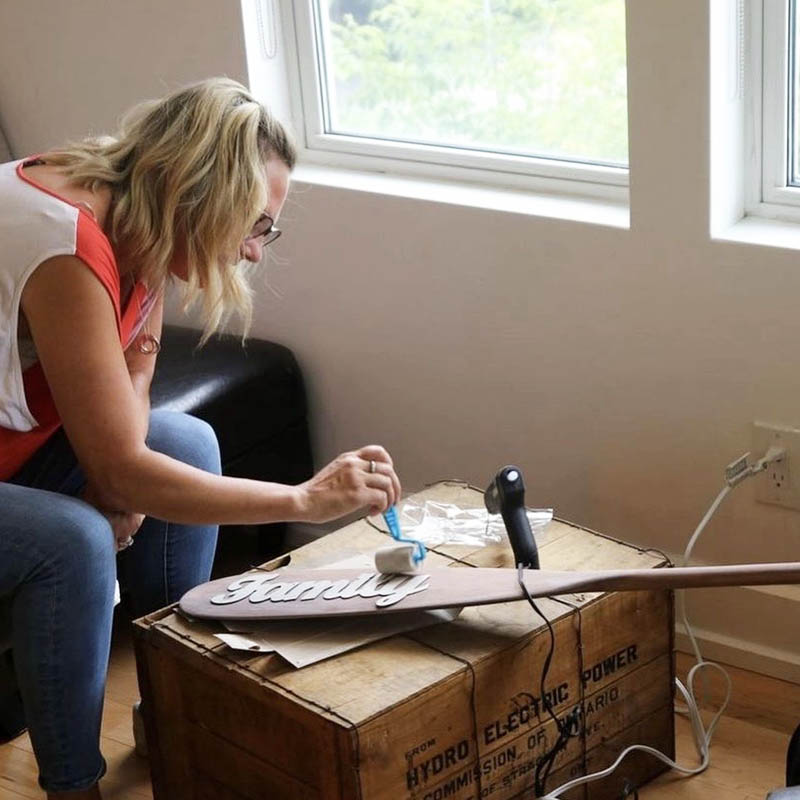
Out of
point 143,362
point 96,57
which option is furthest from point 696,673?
point 96,57

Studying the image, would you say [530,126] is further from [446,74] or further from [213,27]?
[213,27]

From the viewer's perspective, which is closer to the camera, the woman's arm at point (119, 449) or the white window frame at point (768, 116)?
the woman's arm at point (119, 449)

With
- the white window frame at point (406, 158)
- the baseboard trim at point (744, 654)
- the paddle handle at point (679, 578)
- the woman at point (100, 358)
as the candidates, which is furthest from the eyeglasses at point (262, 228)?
the baseboard trim at point (744, 654)

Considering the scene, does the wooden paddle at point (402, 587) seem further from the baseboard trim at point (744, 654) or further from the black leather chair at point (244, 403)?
the black leather chair at point (244, 403)

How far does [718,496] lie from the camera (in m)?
2.13

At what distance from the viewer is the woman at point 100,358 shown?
165 centimetres

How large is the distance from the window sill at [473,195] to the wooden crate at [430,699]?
508 millimetres

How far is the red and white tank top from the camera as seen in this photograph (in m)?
1.64

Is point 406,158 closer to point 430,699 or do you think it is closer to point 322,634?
point 322,634

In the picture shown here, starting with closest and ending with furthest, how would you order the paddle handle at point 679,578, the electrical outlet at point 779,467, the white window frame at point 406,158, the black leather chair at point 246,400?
1. the paddle handle at point 679,578
2. the electrical outlet at point 779,467
3. the white window frame at point 406,158
4. the black leather chair at point 246,400

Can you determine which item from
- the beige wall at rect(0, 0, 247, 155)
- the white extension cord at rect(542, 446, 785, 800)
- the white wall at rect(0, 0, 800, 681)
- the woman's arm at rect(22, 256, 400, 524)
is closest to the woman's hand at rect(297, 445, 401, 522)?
the woman's arm at rect(22, 256, 400, 524)

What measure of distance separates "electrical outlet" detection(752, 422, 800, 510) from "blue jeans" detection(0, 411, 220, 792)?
950 mm

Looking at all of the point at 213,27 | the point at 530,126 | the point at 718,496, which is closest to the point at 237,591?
the point at 718,496

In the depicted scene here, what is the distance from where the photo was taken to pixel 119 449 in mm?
1677
